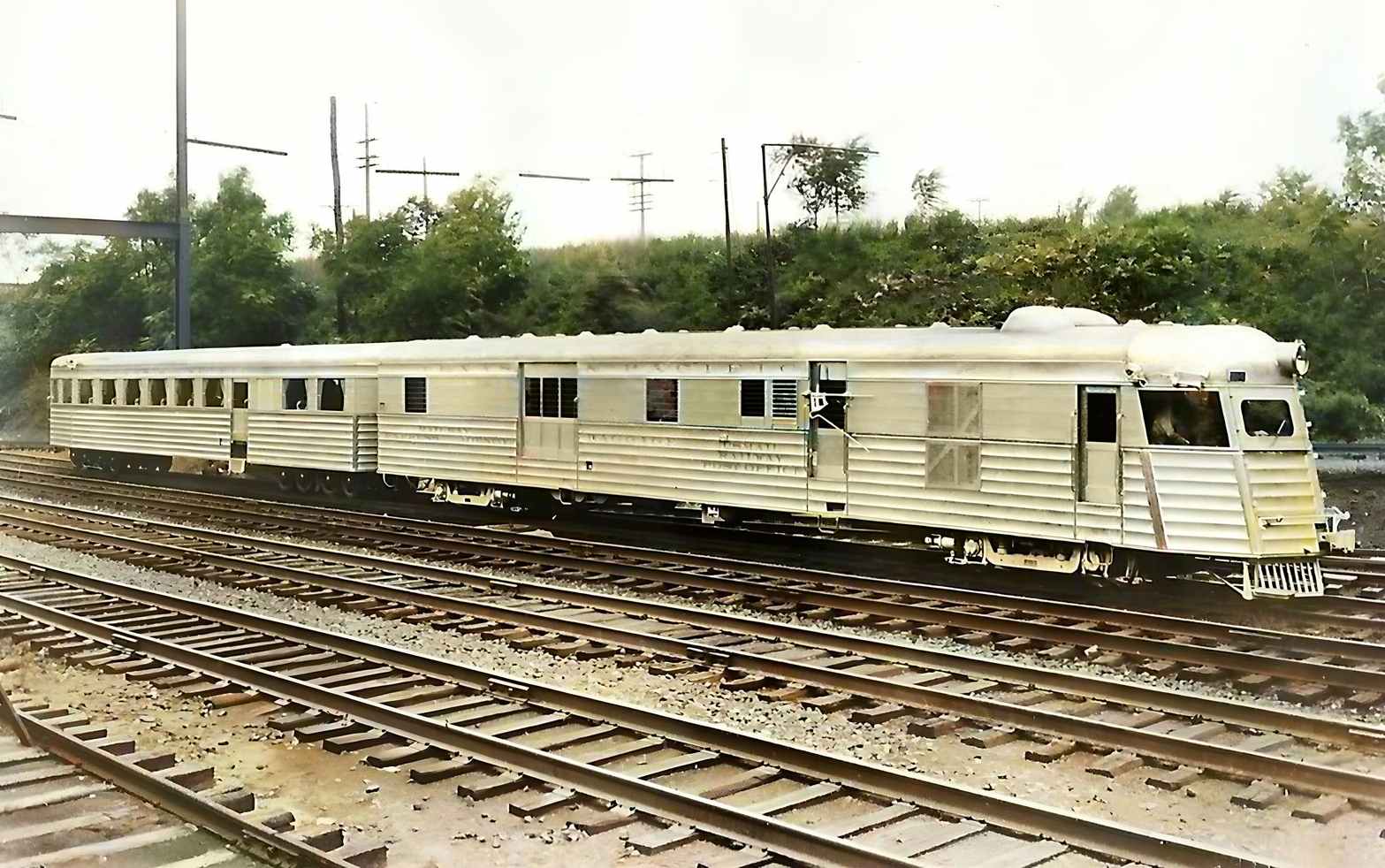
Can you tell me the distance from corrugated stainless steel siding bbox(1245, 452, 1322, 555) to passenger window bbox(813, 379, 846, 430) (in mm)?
4104

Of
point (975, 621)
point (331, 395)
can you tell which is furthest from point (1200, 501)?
point (331, 395)

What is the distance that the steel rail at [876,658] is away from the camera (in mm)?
6945

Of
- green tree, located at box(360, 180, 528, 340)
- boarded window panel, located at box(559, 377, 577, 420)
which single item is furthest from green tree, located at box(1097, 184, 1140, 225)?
boarded window panel, located at box(559, 377, 577, 420)

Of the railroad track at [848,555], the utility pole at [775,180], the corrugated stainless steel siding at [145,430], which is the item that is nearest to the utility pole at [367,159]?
the utility pole at [775,180]

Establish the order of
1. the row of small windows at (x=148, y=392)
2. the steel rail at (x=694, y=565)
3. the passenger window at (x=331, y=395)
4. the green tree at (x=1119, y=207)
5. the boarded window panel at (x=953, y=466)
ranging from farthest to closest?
the row of small windows at (x=148, y=392) → the passenger window at (x=331, y=395) → the boarded window panel at (x=953, y=466) → the steel rail at (x=694, y=565) → the green tree at (x=1119, y=207)

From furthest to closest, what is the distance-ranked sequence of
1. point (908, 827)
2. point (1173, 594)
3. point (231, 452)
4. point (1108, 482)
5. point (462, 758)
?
1. point (231, 452)
2. point (1173, 594)
3. point (1108, 482)
4. point (462, 758)
5. point (908, 827)

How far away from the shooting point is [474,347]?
16922 millimetres

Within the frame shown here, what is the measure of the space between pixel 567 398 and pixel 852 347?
4583mm

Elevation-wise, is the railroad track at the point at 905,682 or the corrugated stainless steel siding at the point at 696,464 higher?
the corrugated stainless steel siding at the point at 696,464

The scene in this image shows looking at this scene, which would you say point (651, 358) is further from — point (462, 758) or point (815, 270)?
point (462, 758)

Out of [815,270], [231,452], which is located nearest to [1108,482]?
[815,270]

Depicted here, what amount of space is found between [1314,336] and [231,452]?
1692cm

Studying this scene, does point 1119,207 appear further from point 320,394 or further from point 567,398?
point 320,394

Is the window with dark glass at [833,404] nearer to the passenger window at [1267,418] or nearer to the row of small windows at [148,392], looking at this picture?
the passenger window at [1267,418]
